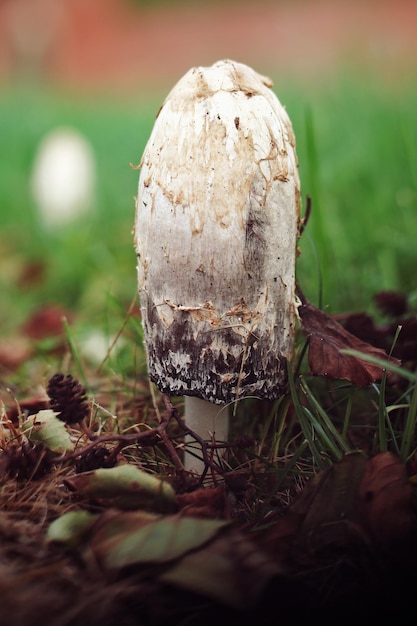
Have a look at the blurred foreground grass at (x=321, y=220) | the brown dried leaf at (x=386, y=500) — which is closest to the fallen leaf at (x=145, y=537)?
the brown dried leaf at (x=386, y=500)

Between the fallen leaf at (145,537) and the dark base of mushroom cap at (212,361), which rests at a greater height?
the dark base of mushroom cap at (212,361)

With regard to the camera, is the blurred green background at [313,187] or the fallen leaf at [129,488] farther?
the blurred green background at [313,187]

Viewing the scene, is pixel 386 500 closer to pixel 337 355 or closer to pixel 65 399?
pixel 337 355

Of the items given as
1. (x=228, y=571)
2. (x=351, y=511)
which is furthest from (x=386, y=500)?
(x=228, y=571)

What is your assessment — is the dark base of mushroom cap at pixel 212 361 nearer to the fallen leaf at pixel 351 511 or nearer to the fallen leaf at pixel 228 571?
the fallen leaf at pixel 351 511

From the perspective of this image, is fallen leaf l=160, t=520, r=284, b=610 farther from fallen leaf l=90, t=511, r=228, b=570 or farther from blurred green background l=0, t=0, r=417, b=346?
blurred green background l=0, t=0, r=417, b=346

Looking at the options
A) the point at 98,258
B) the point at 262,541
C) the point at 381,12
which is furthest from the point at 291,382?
the point at 381,12

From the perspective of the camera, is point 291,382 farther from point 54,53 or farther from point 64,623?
point 54,53
